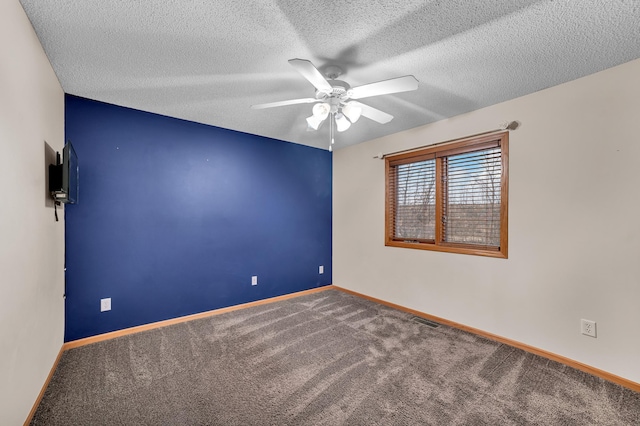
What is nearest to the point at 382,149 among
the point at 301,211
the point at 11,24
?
the point at 301,211

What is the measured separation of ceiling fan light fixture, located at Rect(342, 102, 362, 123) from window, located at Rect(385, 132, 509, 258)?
5.17ft

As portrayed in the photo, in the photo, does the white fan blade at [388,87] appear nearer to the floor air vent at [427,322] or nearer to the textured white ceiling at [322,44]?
the textured white ceiling at [322,44]

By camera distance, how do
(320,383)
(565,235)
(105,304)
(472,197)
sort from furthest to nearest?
1. (472,197)
2. (105,304)
3. (565,235)
4. (320,383)

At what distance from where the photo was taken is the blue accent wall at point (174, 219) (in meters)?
2.64

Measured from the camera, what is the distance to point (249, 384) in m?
1.98

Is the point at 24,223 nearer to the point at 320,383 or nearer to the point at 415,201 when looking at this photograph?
the point at 320,383

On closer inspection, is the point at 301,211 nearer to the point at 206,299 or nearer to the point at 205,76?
the point at 206,299

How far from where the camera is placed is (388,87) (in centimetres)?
177

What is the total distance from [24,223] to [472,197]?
364 cm

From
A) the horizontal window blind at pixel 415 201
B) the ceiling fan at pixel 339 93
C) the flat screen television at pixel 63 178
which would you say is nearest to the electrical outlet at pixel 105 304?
the flat screen television at pixel 63 178

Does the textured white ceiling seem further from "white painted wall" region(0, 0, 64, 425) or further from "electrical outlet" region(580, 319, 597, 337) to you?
"electrical outlet" region(580, 319, 597, 337)

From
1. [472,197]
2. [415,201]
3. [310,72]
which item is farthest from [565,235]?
[310,72]

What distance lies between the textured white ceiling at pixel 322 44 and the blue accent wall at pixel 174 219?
19.6 inches

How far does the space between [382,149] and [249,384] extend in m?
3.18
